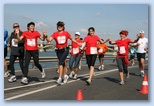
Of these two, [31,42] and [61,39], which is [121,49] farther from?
[31,42]

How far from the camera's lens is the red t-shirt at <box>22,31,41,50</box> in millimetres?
8195

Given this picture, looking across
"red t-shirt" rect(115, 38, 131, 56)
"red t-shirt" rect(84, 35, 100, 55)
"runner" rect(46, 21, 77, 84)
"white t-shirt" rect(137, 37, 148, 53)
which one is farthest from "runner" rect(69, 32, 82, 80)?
"white t-shirt" rect(137, 37, 148, 53)

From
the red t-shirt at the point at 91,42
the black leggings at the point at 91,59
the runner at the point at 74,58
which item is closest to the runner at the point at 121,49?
the red t-shirt at the point at 91,42

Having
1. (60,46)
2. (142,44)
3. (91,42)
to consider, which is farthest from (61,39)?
(142,44)

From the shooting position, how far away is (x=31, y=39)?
8.23 m

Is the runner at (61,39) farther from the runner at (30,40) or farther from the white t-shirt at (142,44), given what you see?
the white t-shirt at (142,44)

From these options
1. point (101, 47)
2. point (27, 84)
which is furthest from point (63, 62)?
point (101, 47)

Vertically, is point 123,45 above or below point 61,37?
below

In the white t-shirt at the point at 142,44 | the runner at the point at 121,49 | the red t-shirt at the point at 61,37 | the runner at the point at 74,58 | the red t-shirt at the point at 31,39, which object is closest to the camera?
the red t-shirt at the point at 31,39

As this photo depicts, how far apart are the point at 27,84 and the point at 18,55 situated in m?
0.99

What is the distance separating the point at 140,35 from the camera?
8.38 metres

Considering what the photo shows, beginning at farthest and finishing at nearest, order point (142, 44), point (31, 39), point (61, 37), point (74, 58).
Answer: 1. point (142, 44)
2. point (74, 58)
3. point (61, 37)
4. point (31, 39)

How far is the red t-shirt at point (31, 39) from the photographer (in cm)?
820

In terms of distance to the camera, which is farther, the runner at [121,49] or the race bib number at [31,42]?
the runner at [121,49]
